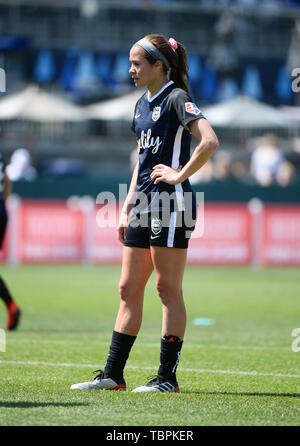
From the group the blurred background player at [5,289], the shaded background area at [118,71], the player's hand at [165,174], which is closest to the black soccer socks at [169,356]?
the player's hand at [165,174]

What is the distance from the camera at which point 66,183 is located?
22641mm

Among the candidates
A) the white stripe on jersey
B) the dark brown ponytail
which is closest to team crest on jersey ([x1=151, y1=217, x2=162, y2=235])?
the white stripe on jersey

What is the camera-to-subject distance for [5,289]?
1050 cm

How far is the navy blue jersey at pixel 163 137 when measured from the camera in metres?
6.27

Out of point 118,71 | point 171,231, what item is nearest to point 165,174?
point 171,231

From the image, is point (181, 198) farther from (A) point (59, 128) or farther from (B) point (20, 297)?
(A) point (59, 128)

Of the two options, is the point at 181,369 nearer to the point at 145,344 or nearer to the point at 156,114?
the point at 145,344

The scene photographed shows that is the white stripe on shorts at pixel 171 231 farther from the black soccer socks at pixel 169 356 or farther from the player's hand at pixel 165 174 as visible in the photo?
the black soccer socks at pixel 169 356

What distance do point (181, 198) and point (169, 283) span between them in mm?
550

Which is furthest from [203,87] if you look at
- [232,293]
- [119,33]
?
[232,293]

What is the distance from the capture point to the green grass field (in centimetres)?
541

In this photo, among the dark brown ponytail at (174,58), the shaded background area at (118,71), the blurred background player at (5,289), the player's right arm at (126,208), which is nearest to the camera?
the dark brown ponytail at (174,58)

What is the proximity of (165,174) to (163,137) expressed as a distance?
26 centimetres

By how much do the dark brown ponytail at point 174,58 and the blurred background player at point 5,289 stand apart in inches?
177
